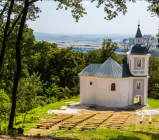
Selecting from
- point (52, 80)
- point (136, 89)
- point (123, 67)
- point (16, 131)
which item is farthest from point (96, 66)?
point (16, 131)

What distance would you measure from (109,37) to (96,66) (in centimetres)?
2024

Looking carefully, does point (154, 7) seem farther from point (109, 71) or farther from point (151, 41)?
point (151, 41)

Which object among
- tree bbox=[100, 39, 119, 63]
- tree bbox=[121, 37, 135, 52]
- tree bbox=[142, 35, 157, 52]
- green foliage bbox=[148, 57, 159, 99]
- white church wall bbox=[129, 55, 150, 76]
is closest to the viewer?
white church wall bbox=[129, 55, 150, 76]

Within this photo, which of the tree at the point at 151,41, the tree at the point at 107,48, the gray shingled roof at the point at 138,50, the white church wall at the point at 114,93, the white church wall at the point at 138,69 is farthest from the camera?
the tree at the point at 107,48

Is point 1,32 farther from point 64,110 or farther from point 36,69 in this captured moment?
point 36,69

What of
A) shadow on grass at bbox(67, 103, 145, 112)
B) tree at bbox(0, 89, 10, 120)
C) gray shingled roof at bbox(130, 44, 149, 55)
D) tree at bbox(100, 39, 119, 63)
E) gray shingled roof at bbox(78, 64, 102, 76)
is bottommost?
shadow on grass at bbox(67, 103, 145, 112)

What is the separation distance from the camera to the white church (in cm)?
2736

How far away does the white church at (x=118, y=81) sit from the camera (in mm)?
27359

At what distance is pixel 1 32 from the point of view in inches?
561

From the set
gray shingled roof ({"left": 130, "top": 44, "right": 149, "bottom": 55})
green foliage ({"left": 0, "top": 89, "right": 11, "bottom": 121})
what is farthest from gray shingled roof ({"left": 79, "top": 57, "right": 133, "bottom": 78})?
green foliage ({"left": 0, "top": 89, "right": 11, "bottom": 121})

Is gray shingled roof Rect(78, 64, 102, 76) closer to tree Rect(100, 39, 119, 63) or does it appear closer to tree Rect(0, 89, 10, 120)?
tree Rect(0, 89, 10, 120)

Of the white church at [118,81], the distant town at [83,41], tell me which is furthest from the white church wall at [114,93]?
the distant town at [83,41]

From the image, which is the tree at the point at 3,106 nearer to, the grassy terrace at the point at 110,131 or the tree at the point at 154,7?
the grassy terrace at the point at 110,131

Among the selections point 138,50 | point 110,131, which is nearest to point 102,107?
point 138,50
